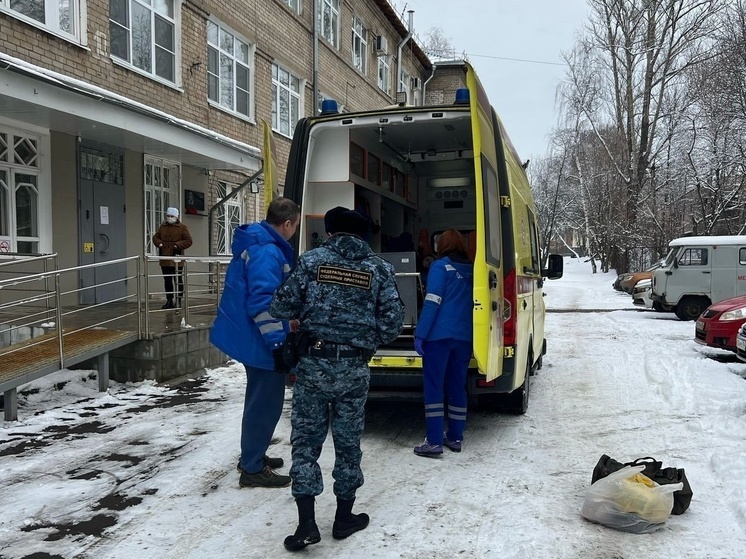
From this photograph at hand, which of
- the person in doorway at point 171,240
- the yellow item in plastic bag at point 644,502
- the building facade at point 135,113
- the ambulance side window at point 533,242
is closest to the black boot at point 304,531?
the yellow item in plastic bag at point 644,502

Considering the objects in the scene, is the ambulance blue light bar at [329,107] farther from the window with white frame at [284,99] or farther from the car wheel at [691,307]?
the car wheel at [691,307]

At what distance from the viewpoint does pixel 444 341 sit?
4898 millimetres

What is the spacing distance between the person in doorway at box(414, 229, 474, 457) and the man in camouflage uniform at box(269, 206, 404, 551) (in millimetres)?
1424

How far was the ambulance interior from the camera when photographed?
20.4ft

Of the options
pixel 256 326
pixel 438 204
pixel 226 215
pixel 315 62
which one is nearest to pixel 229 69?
pixel 226 215

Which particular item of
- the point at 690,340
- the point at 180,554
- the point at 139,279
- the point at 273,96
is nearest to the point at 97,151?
the point at 139,279

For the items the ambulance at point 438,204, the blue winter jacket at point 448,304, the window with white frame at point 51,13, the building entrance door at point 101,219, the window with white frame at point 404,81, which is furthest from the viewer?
the window with white frame at point 404,81

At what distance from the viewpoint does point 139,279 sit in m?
7.58

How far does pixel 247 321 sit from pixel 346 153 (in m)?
2.91

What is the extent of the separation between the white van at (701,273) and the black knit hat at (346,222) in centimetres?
1501

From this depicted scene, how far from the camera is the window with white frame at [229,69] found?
46.0ft

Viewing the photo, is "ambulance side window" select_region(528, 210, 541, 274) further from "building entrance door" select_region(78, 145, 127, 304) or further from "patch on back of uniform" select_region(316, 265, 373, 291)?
"building entrance door" select_region(78, 145, 127, 304)

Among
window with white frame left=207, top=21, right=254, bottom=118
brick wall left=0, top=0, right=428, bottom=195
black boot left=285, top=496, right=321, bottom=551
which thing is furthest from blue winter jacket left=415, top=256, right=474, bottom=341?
window with white frame left=207, top=21, right=254, bottom=118

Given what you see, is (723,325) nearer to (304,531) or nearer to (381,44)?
(304,531)
